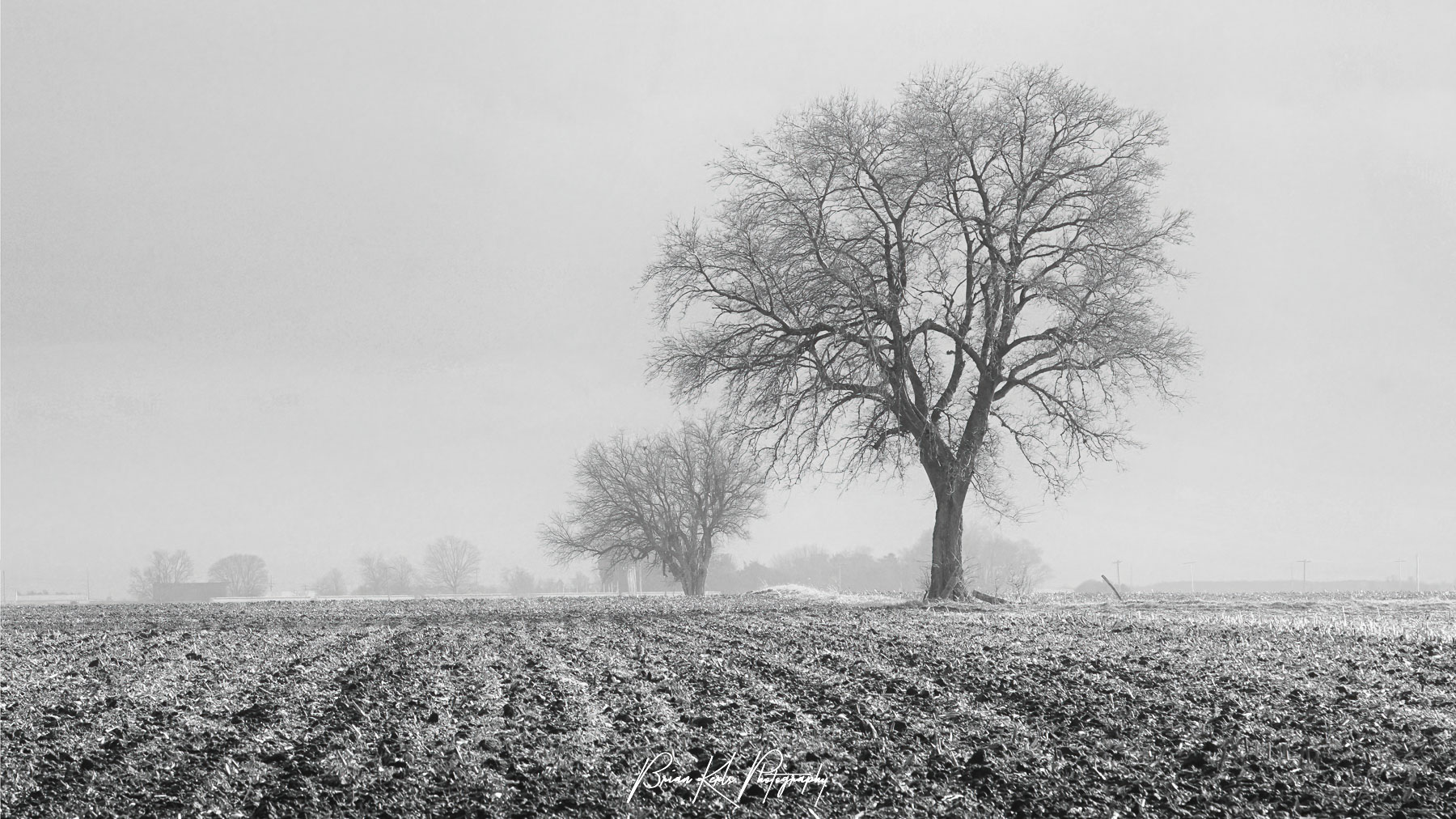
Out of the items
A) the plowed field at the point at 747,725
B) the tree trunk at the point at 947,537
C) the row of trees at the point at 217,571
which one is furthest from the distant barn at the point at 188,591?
the plowed field at the point at 747,725

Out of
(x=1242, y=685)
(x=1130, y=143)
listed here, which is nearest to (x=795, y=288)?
(x=1130, y=143)

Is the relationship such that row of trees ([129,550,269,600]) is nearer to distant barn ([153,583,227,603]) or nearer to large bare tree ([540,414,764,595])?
distant barn ([153,583,227,603])

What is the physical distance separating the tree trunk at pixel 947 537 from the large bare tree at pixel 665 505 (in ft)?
84.9

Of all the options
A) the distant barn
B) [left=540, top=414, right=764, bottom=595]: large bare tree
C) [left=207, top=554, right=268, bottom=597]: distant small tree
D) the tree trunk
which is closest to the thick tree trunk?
[left=540, top=414, right=764, bottom=595]: large bare tree

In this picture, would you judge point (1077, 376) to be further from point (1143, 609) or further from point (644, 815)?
point (644, 815)

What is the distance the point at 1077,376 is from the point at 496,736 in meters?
17.8

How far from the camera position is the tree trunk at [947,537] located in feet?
74.0

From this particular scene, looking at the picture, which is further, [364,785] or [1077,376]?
[1077,376]

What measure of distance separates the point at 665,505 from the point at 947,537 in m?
→ 27.9

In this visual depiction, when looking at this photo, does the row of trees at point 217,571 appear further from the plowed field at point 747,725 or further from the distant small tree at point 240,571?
the plowed field at point 747,725

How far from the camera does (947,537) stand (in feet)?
74.5

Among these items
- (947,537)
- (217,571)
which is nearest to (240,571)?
(217,571)

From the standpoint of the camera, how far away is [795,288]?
2191cm

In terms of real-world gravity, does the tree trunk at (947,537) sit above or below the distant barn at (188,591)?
above
